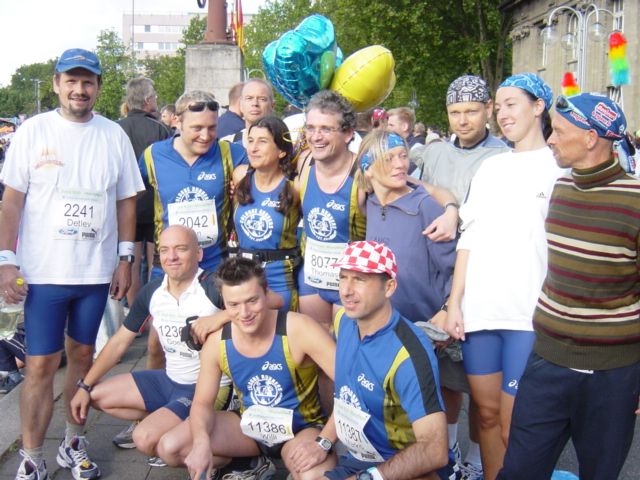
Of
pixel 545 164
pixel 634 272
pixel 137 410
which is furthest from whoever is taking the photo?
pixel 137 410

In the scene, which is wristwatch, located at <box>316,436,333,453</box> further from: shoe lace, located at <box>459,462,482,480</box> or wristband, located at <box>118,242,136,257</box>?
wristband, located at <box>118,242,136,257</box>

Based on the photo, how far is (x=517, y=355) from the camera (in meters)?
3.50

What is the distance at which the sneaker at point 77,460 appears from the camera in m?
4.14

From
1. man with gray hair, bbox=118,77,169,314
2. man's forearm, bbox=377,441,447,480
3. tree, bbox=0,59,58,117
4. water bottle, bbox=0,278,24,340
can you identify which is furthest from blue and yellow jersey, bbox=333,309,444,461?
tree, bbox=0,59,58,117

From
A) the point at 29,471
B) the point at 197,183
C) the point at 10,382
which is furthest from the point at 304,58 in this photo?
the point at 10,382

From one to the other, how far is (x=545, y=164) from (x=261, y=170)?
5.46ft

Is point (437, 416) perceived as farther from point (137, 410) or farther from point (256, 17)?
point (256, 17)

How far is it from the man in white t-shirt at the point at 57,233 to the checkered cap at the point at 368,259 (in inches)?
61.7

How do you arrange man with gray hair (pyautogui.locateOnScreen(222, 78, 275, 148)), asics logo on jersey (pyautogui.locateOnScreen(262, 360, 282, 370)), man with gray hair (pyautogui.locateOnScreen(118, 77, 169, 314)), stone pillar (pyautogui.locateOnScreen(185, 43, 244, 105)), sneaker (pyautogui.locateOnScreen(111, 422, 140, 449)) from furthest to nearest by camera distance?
1. stone pillar (pyautogui.locateOnScreen(185, 43, 244, 105))
2. man with gray hair (pyautogui.locateOnScreen(118, 77, 169, 314))
3. man with gray hair (pyautogui.locateOnScreen(222, 78, 275, 148))
4. sneaker (pyautogui.locateOnScreen(111, 422, 140, 449))
5. asics logo on jersey (pyautogui.locateOnScreen(262, 360, 282, 370))

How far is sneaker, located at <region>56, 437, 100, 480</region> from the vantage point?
414 centimetres

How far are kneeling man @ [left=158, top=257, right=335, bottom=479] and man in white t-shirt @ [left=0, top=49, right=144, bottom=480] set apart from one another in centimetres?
74

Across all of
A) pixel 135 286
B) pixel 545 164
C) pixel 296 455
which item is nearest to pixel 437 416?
pixel 296 455

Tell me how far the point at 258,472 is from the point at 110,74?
115 ft

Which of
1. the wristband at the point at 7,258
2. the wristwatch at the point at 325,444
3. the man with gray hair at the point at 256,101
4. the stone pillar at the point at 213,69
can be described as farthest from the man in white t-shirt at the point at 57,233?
the stone pillar at the point at 213,69
